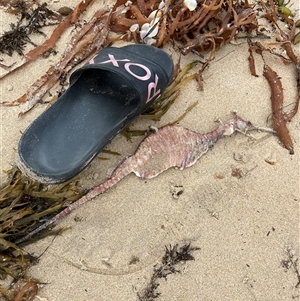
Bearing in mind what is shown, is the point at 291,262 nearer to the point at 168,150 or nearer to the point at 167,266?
the point at 167,266

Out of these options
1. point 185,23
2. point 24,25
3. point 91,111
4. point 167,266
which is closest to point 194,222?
point 167,266

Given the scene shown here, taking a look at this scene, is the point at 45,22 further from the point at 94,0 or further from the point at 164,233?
the point at 164,233

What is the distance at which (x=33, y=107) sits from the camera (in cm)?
216

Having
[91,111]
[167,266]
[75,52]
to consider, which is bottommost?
[167,266]

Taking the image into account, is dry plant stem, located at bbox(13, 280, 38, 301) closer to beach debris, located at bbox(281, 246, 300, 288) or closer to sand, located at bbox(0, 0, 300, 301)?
sand, located at bbox(0, 0, 300, 301)

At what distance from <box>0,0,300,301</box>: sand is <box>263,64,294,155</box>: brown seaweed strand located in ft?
0.10

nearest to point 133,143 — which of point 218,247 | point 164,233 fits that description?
point 164,233

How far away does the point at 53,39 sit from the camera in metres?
2.30

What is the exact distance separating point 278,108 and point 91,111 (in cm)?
86

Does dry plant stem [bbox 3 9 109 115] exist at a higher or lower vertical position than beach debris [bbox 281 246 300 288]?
higher

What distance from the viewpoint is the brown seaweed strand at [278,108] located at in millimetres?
2115

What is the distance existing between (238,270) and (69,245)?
2.27 feet

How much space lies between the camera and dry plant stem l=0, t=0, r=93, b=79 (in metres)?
2.23

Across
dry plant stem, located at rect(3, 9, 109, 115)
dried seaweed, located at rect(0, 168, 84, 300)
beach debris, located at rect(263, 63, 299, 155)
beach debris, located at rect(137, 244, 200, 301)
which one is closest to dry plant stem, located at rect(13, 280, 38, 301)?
dried seaweed, located at rect(0, 168, 84, 300)
